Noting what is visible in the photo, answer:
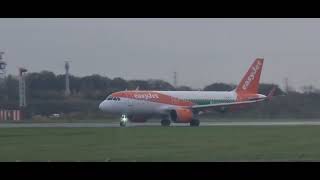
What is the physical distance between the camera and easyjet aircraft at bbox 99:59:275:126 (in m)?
36.1

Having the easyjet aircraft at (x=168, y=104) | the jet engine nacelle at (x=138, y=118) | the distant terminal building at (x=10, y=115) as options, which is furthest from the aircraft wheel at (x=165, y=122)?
the distant terminal building at (x=10, y=115)

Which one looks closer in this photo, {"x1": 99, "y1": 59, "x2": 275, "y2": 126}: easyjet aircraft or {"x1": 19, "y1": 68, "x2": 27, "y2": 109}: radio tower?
{"x1": 99, "y1": 59, "x2": 275, "y2": 126}: easyjet aircraft

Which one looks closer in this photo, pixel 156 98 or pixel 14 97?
pixel 156 98

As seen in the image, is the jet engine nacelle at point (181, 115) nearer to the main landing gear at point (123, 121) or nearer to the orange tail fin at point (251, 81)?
the main landing gear at point (123, 121)

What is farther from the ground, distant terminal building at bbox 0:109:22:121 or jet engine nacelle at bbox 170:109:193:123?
jet engine nacelle at bbox 170:109:193:123

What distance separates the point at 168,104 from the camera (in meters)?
36.9

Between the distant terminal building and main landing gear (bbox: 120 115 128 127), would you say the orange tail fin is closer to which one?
main landing gear (bbox: 120 115 128 127)

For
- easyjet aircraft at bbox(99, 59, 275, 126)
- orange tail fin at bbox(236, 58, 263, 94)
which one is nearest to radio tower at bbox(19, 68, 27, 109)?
easyjet aircraft at bbox(99, 59, 275, 126)

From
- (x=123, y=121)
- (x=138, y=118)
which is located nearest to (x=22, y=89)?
(x=138, y=118)

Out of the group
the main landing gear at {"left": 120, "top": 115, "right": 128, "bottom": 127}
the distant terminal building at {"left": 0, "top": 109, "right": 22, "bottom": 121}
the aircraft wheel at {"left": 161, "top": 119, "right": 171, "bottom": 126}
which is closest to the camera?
the main landing gear at {"left": 120, "top": 115, "right": 128, "bottom": 127}

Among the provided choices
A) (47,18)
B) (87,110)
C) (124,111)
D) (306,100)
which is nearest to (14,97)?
(87,110)
